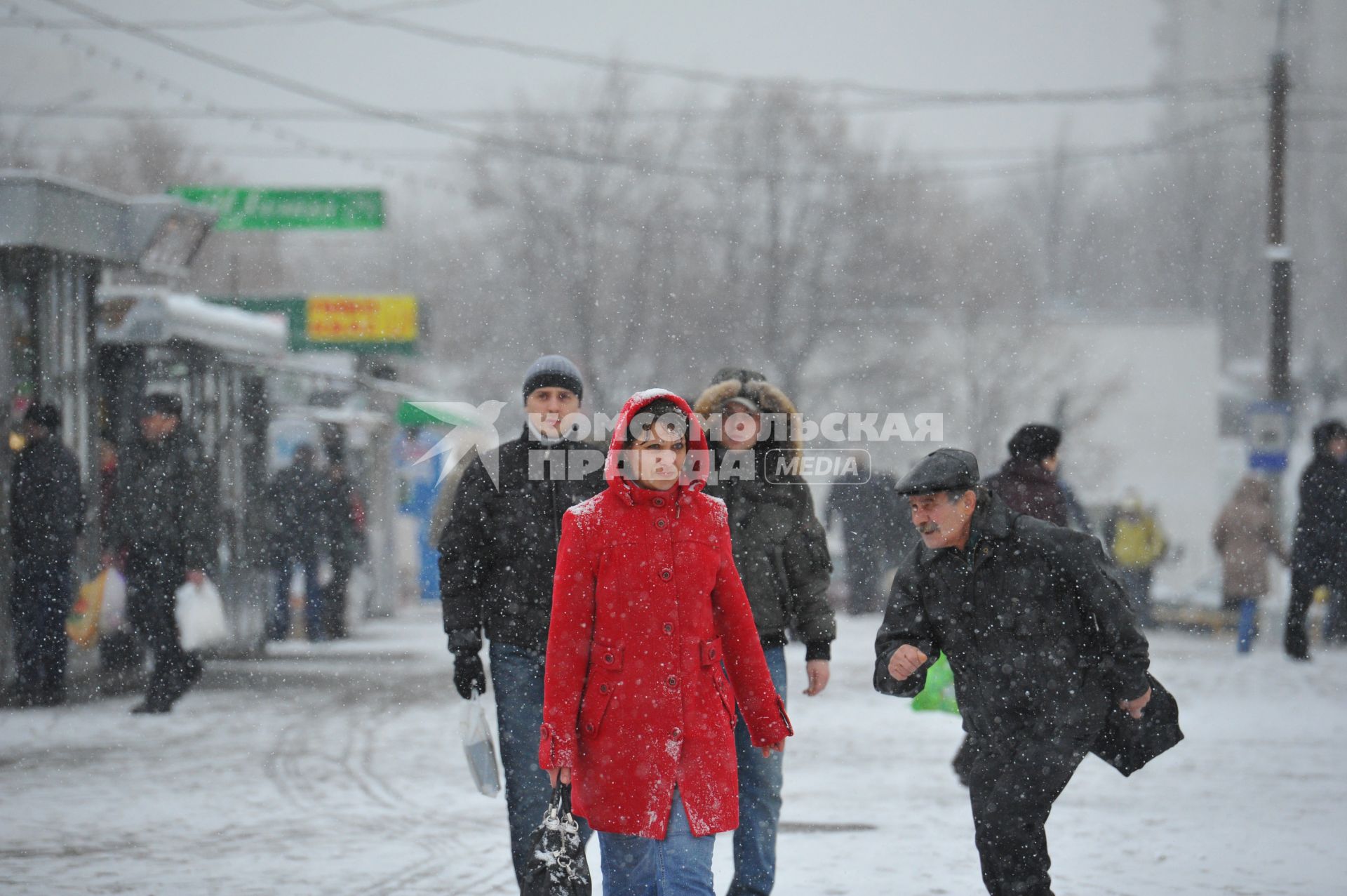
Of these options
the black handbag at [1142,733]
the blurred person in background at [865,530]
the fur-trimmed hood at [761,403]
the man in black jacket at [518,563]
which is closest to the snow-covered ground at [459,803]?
the man in black jacket at [518,563]

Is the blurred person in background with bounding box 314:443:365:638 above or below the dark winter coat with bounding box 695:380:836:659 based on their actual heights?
below

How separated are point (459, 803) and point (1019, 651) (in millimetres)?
4001

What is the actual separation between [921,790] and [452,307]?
4010 centimetres

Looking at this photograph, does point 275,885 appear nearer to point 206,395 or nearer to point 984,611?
point 984,611

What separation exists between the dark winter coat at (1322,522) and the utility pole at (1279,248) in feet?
23.8

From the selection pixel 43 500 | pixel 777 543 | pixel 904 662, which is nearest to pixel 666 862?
pixel 904 662

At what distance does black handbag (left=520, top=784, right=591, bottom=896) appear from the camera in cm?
421

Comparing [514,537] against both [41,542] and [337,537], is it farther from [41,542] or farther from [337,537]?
[337,537]

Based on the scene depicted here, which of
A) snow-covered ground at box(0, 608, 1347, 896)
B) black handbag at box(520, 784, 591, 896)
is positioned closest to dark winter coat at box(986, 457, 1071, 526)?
snow-covered ground at box(0, 608, 1347, 896)

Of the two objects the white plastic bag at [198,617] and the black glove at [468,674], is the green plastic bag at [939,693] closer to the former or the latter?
the black glove at [468,674]

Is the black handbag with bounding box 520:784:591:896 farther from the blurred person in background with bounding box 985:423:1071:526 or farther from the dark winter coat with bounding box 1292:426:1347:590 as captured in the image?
the dark winter coat with bounding box 1292:426:1347:590

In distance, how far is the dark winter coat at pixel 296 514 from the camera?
53.8ft

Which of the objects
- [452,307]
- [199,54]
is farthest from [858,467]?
[452,307]

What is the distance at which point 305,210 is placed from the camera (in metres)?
22.0
